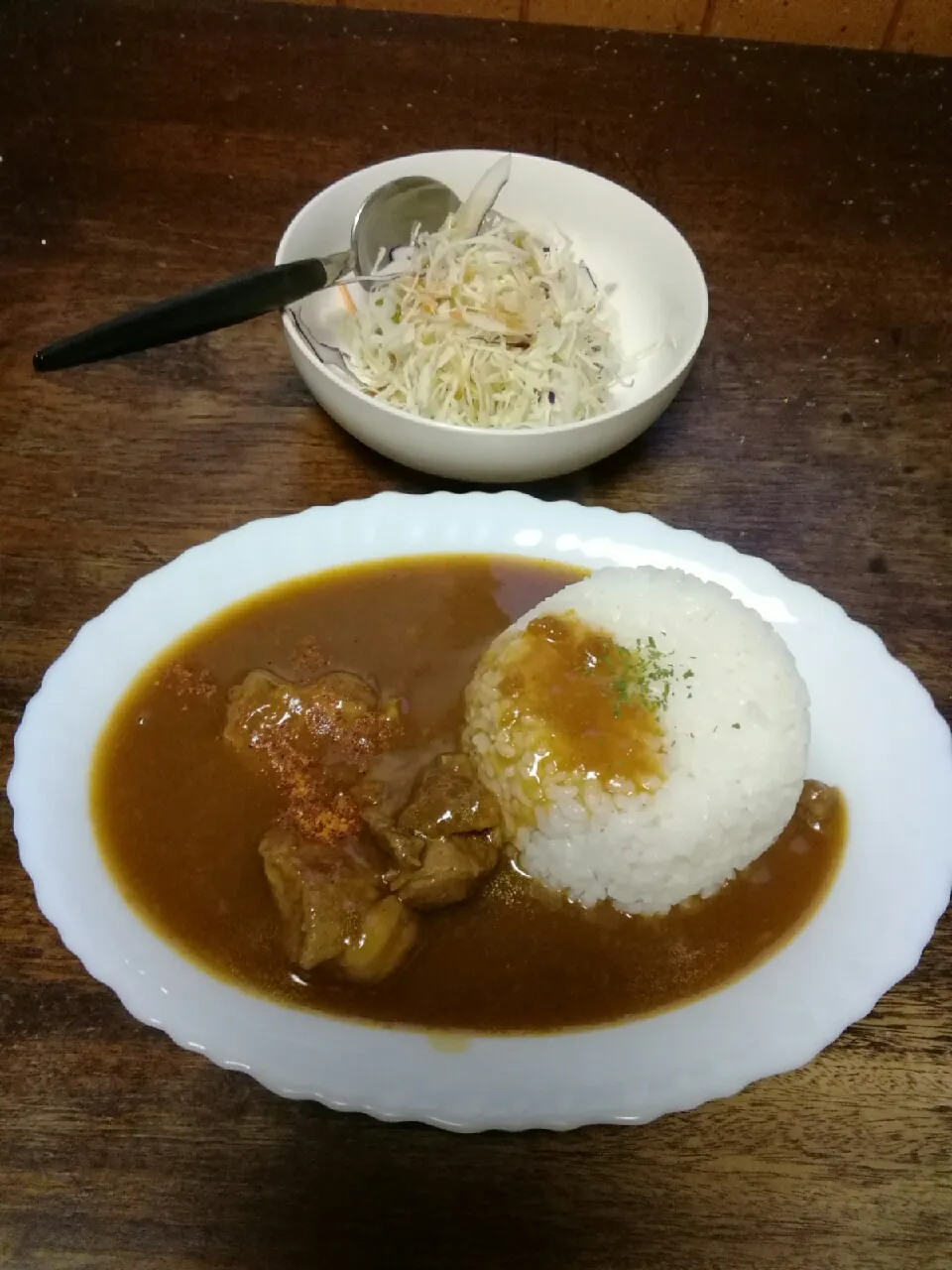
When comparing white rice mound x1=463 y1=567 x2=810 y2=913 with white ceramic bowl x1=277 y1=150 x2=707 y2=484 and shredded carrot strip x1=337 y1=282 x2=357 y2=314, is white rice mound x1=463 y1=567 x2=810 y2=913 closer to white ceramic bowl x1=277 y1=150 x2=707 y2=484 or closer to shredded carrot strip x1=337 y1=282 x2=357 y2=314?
white ceramic bowl x1=277 y1=150 x2=707 y2=484

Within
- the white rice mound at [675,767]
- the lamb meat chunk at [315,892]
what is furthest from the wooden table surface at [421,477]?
the white rice mound at [675,767]

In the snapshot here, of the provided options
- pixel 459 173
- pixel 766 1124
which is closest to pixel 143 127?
pixel 459 173

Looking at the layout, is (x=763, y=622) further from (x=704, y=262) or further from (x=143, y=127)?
(x=143, y=127)

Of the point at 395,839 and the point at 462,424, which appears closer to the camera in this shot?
the point at 395,839

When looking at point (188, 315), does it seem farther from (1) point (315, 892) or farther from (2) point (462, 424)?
(1) point (315, 892)

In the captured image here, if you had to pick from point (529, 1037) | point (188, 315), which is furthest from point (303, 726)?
point (188, 315)

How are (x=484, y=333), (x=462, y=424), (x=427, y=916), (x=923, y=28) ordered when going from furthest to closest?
1. (x=923, y=28)
2. (x=484, y=333)
3. (x=462, y=424)
4. (x=427, y=916)

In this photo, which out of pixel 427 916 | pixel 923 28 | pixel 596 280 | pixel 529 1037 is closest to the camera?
pixel 529 1037
